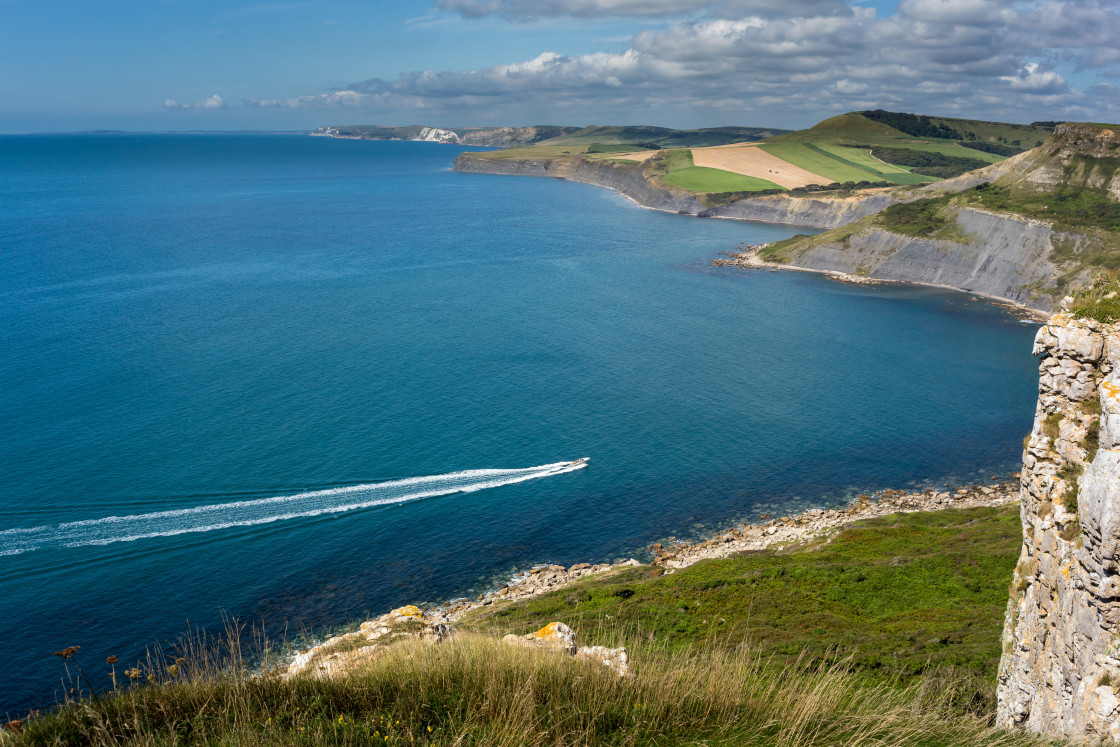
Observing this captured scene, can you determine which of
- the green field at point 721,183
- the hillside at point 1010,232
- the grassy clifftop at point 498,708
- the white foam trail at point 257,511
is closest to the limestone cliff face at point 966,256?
the hillside at point 1010,232

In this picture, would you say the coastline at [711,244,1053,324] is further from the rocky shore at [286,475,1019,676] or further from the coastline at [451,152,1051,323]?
the rocky shore at [286,475,1019,676]

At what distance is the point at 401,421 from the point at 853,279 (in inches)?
3415

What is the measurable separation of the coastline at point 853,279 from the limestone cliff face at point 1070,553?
87350mm

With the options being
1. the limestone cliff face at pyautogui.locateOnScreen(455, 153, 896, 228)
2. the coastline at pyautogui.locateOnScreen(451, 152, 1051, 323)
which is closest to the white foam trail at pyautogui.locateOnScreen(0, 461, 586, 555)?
the coastline at pyautogui.locateOnScreen(451, 152, 1051, 323)

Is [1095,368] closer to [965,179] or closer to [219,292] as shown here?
[219,292]

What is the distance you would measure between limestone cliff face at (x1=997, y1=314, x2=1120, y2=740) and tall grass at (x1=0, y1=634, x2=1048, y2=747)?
8.72ft

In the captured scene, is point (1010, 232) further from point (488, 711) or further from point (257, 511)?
point (488, 711)

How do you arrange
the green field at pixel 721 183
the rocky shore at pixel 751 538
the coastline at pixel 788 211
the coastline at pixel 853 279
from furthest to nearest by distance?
the green field at pixel 721 183 < the coastline at pixel 788 211 < the coastline at pixel 853 279 < the rocky shore at pixel 751 538

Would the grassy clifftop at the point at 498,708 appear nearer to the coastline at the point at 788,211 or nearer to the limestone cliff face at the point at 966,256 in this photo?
the limestone cliff face at the point at 966,256

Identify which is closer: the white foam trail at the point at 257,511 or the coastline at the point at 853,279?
the white foam trail at the point at 257,511

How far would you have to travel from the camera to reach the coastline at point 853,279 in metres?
90.9

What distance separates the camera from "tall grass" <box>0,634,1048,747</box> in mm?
7645

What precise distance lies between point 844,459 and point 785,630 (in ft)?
92.3

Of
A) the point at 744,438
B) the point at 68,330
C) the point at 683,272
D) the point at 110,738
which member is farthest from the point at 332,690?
the point at 683,272
